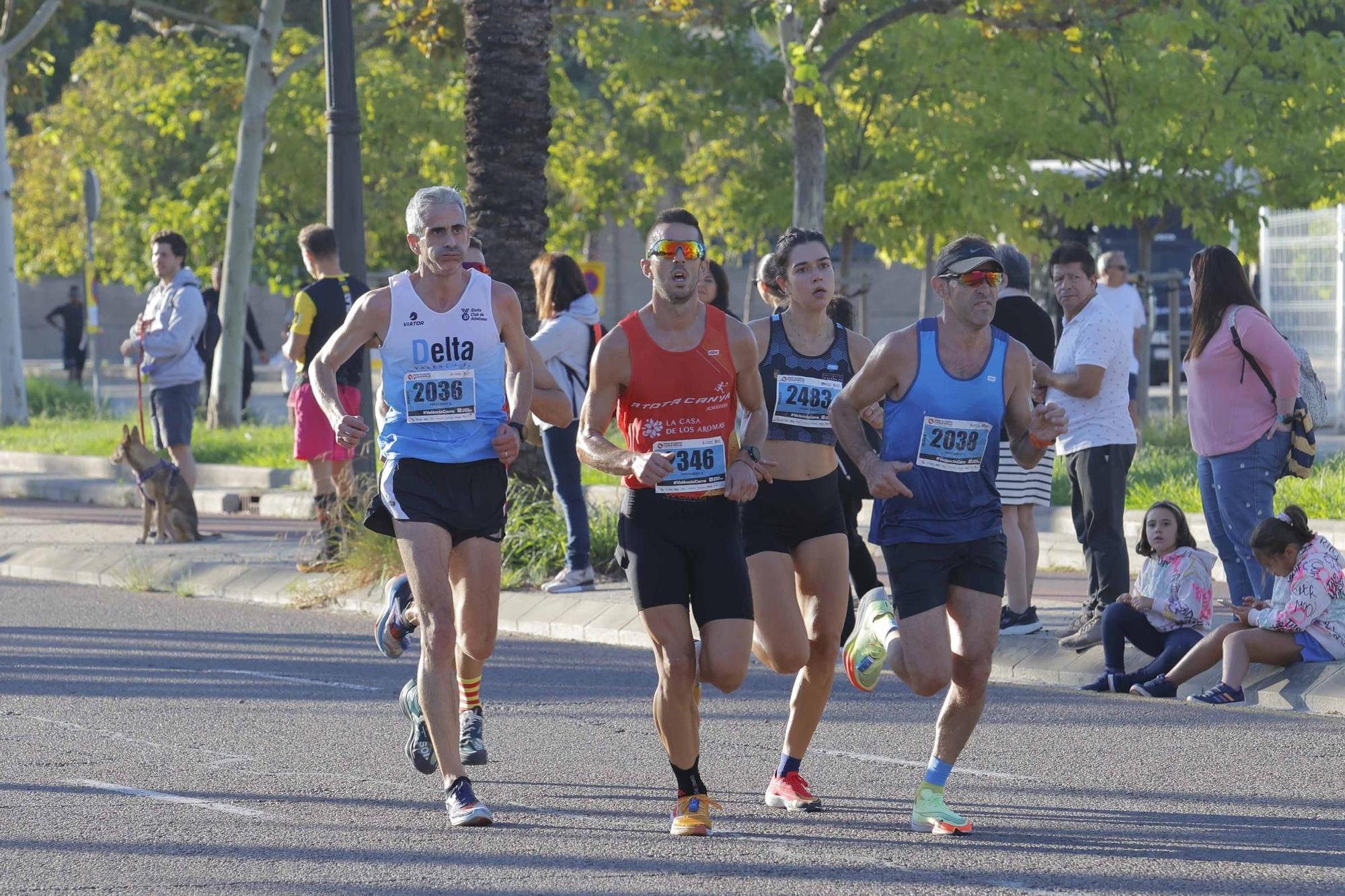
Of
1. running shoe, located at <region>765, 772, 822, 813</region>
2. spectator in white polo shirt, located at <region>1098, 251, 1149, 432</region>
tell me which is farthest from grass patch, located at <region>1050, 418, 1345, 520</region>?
running shoe, located at <region>765, 772, 822, 813</region>

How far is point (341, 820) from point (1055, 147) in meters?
16.7

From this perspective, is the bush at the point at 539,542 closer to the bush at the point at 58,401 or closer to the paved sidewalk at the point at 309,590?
the paved sidewalk at the point at 309,590

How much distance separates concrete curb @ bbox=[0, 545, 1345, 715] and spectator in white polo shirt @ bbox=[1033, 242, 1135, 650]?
0.71ft

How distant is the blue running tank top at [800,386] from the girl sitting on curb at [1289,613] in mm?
2601

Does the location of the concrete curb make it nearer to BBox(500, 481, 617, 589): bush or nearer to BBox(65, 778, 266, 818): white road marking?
BBox(500, 481, 617, 589): bush

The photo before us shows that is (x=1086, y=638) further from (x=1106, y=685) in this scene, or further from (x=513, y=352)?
(x=513, y=352)

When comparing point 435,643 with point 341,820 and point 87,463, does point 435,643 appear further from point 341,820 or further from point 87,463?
point 87,463

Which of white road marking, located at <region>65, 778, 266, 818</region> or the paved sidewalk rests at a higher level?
white road marking, located at <region>65, 778, 266, 818</region>

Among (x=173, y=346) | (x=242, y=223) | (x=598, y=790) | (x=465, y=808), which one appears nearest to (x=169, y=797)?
(x=465, y=808)

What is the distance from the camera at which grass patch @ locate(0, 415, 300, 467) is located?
2084 cm

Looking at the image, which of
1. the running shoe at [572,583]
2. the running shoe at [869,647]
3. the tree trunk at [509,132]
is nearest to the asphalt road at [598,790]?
the running shoe at [869,647]

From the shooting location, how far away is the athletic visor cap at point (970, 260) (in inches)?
251

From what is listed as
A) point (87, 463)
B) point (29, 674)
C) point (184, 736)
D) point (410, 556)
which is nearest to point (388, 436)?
point (410, 556)

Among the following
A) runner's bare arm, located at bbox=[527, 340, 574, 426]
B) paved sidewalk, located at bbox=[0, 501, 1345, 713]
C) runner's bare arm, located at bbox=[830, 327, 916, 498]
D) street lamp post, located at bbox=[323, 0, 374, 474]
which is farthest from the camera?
street lamp post, located at bbox=[323, 0, 374, 474]
